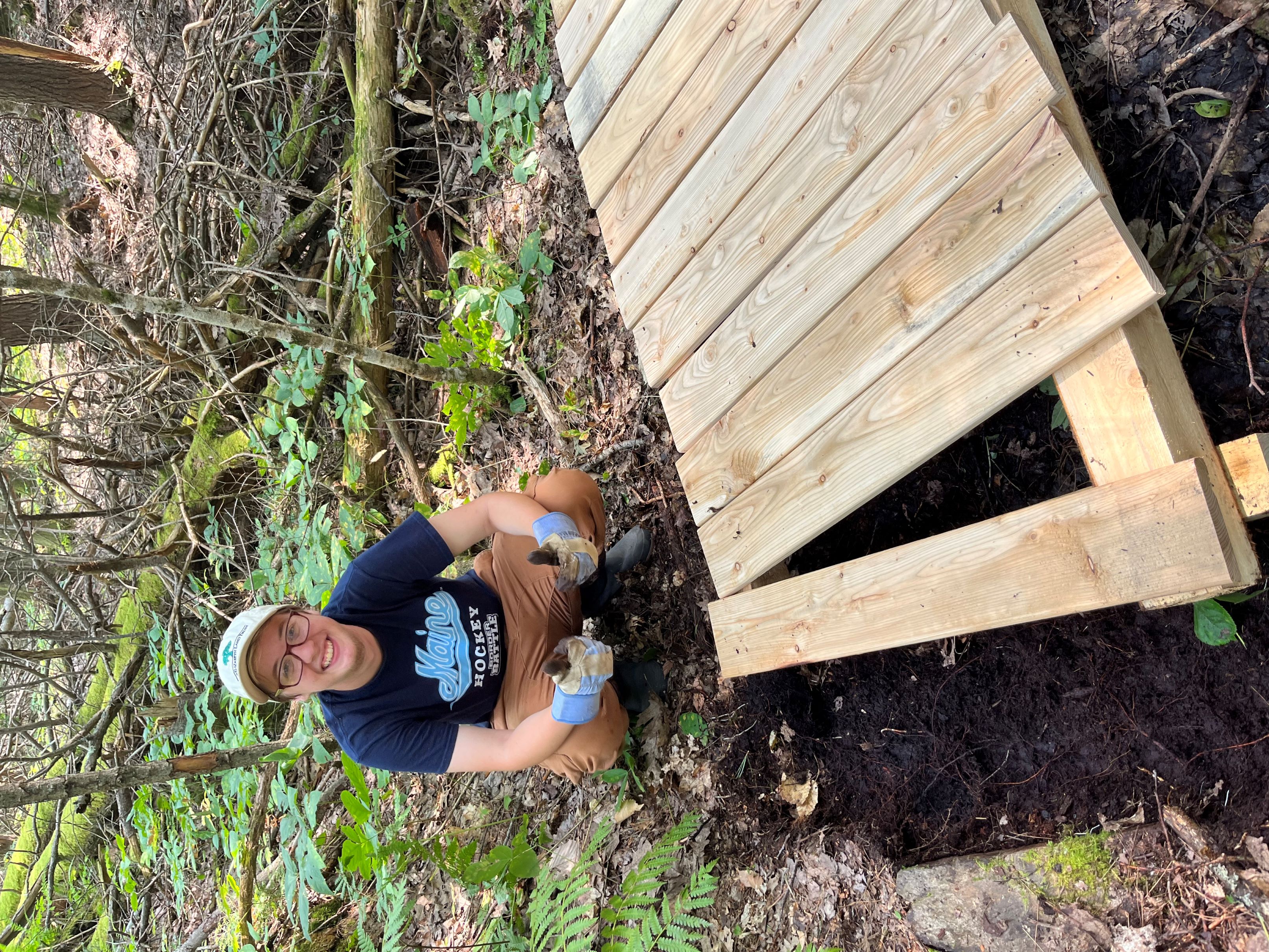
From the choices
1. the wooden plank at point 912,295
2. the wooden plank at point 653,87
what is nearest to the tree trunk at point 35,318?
the wooden plank at point 653,87

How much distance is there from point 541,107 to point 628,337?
1.29m

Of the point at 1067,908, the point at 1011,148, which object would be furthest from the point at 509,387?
the point at 1067,908

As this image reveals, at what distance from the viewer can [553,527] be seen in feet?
8.02

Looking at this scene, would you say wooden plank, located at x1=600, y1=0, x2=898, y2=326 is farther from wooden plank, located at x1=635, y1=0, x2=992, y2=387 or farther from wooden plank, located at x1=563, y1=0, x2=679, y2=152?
wooden plank, located at x1=563, y1=0, x2=679, y2=152

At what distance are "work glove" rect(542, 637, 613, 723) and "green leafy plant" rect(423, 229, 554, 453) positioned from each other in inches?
61.7

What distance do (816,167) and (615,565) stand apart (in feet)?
→ 5.22

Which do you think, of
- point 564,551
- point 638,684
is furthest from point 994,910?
point 564,551

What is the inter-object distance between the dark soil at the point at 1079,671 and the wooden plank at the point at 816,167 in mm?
423

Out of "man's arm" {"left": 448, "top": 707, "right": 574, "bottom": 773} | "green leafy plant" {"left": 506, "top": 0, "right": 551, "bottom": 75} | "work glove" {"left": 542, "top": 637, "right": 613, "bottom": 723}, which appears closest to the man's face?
"man's arm" {"left": 448, "top": 707, "right": 574, "bottom": 773}

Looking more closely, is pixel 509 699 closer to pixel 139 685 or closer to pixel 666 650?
pixel 666 650

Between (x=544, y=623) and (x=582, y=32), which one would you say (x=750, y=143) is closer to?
(x=582, y=32)

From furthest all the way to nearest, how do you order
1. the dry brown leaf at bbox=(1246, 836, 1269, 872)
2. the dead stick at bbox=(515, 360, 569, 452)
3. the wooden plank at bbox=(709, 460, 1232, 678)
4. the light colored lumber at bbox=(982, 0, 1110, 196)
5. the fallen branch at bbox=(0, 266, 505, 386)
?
the dead stick at bbox=(515, 360, 569, 452) → the fallen branch at bbox=(0, 266, 505, 386) → the dry brown leaf at bbox=(1246, 836, 1269, 872) → the light colored lumber at bbox=(982, 0, 1110, 196) → the wooden plank at bbox=(709, 460, 1232, 678)

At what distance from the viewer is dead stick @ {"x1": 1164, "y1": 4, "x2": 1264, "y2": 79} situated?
1577 millimetres

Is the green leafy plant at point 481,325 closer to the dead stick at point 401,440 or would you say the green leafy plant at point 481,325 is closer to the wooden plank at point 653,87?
the dead stick at point 401,440
